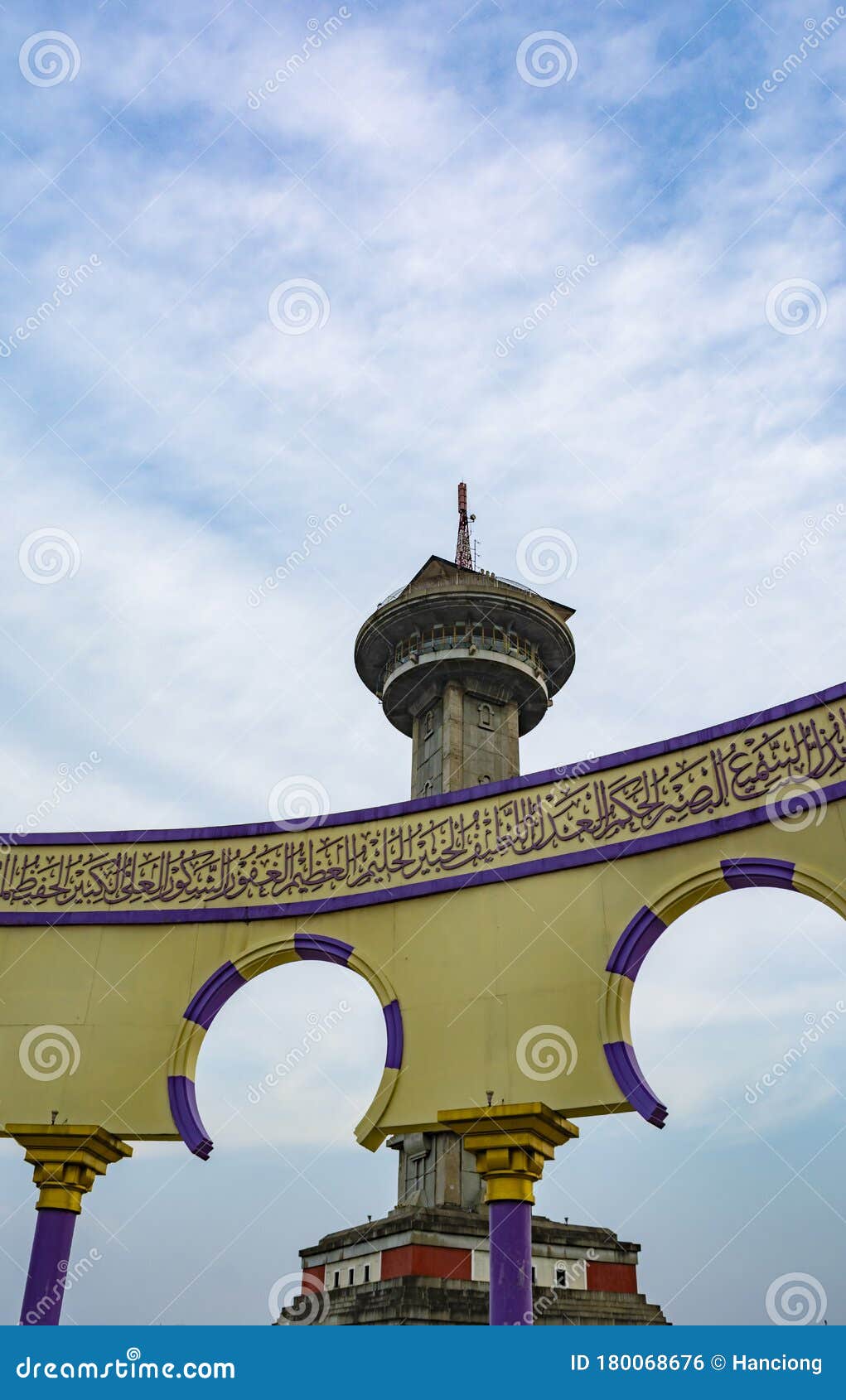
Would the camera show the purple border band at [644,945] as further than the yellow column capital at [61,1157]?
No

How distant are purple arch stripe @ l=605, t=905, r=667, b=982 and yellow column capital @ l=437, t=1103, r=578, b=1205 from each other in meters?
1.37

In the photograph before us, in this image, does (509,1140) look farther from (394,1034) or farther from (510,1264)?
(394,1034)

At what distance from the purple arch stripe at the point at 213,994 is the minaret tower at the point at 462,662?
1734cm

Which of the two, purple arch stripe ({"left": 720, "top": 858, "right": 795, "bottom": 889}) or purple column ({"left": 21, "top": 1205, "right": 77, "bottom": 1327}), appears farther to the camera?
A: purple column ({"left": 21, "top": 1205, "right": 77, "bottom": 1327})

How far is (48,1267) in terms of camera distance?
9.51 meters

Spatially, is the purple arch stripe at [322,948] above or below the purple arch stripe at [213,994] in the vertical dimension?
above

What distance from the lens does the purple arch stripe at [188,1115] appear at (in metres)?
10.0

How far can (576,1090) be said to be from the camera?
896cm

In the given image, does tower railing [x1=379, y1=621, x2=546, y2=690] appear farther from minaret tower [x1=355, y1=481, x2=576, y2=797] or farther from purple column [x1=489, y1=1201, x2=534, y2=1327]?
purple column [x1=489, y1=1201, x2=534, y2=1327]

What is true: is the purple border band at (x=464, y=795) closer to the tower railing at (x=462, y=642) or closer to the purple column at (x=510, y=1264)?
the purple column at (x=510, y=1264)

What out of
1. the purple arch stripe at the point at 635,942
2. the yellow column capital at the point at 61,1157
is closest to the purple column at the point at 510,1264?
the purple arch stripe at the point at 635,942

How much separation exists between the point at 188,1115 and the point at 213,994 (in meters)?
1.18

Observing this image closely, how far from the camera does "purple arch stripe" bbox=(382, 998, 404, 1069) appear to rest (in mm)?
9805

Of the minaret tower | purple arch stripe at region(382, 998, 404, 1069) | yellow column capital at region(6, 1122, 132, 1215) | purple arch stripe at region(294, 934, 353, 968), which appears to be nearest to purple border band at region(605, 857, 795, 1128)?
purple arch stripe at region(382, 998, 404, 1069)
